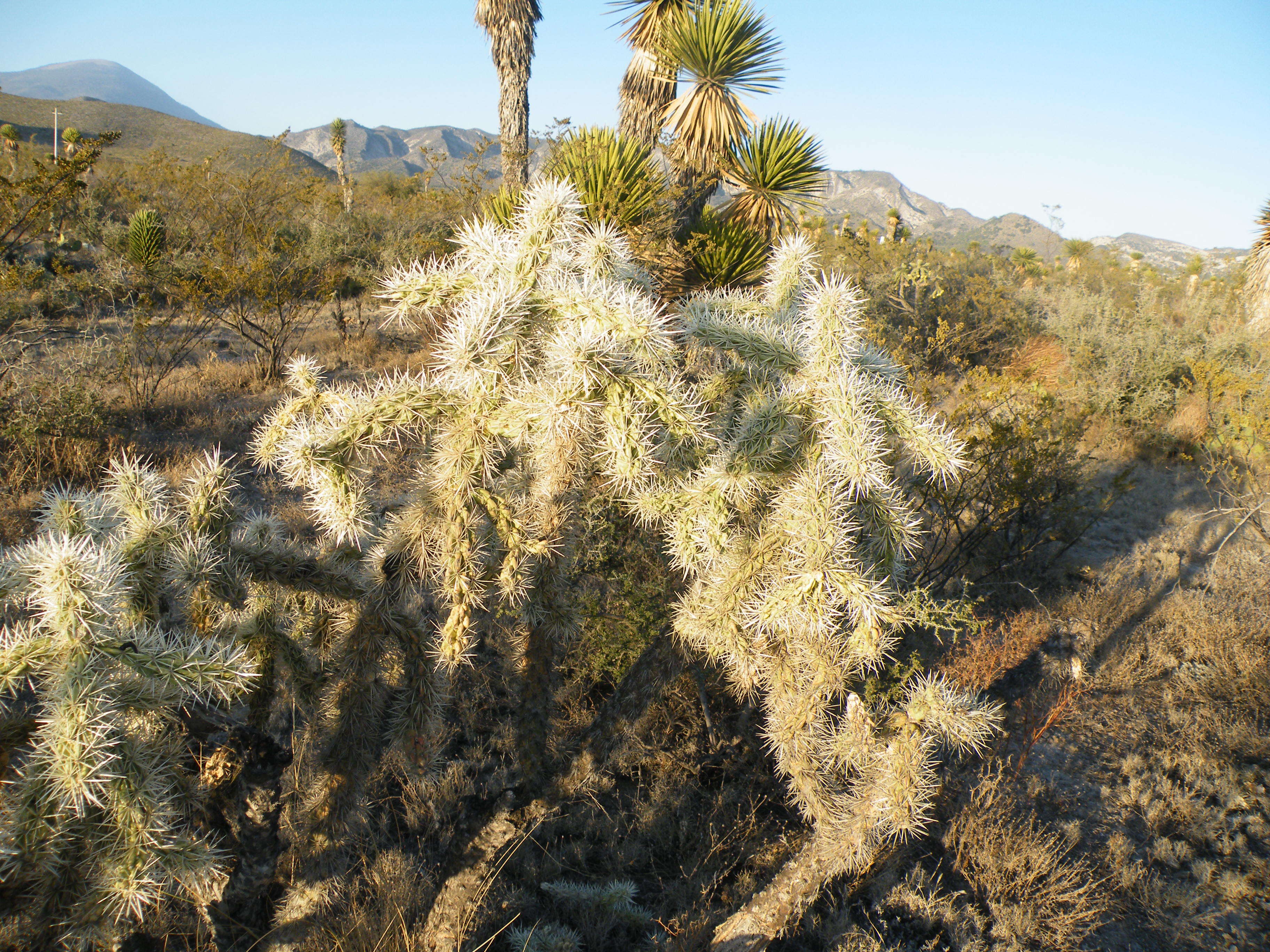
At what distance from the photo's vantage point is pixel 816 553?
1.99 m

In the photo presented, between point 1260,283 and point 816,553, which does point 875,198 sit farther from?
point 816,553

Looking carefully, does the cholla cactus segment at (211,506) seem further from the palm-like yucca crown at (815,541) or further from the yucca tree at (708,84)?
the yucca tree at (708,84)

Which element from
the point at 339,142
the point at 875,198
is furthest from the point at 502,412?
the point at 875,198

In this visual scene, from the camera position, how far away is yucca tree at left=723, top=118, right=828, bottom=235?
253 inches

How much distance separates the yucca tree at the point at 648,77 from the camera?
7.51 m

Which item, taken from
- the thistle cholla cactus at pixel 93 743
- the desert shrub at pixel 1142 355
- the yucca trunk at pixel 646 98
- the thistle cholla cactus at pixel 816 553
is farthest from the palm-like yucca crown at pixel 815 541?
the desert shrub at pixel 1142 355

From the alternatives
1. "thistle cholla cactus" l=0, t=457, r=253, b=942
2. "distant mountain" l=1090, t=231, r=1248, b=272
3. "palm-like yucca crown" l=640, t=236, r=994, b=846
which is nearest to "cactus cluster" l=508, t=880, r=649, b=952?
"palm-like yucca crown" l=640, t=236, r=994, b=846

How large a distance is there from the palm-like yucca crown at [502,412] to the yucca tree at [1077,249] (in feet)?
91.5

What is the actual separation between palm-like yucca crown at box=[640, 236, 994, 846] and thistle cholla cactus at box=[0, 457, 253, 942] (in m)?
1.57

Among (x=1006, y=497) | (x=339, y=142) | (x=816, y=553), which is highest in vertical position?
(x=339, y=142)

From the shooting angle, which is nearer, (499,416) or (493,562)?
(499,416)

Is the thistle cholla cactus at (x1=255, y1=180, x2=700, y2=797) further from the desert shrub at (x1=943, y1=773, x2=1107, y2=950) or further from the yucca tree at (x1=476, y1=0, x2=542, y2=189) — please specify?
the yucca tree at (x1=476, y1=0, x2=542, y2=189)

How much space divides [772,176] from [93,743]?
6.80 m

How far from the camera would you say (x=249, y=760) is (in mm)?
2320
